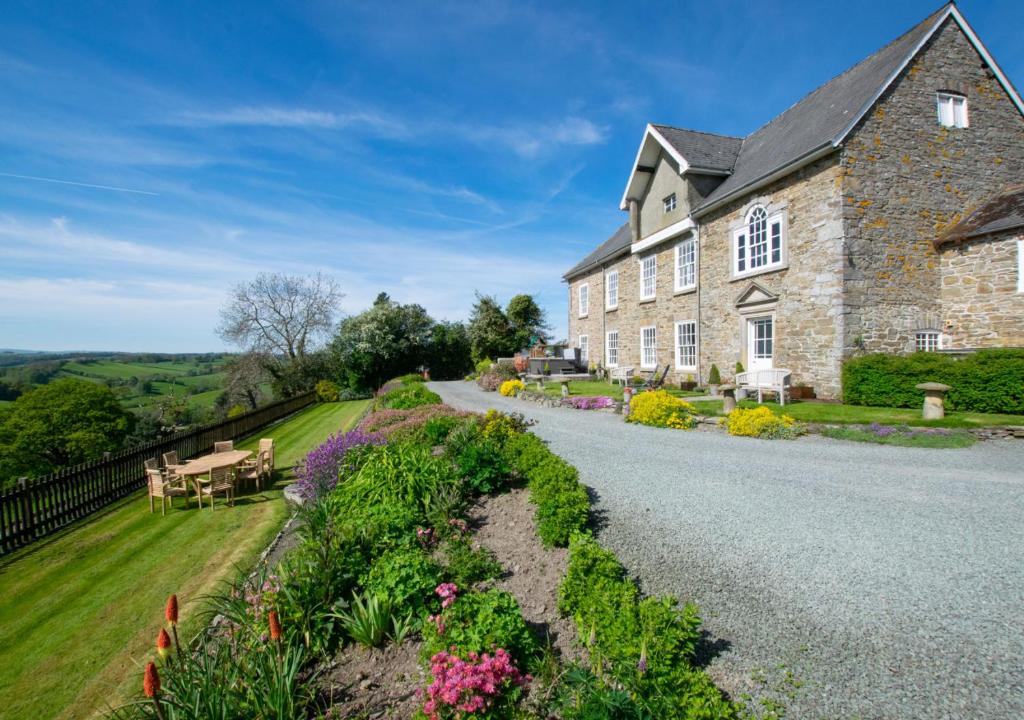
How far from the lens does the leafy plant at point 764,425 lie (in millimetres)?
9117

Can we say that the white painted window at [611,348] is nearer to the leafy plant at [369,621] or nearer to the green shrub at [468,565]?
the green shrub at [468,565]

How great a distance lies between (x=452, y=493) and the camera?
546 centimetres

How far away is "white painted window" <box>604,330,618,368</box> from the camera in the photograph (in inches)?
903

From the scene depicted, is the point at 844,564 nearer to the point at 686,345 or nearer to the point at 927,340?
the point at 927,340

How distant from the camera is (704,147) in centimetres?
1822

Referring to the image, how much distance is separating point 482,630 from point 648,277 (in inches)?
763

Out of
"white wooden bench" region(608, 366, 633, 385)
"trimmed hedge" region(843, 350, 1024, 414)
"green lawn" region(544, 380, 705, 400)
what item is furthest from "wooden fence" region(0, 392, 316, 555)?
"trimmed hedge" region(843, 350, 1024, 414)

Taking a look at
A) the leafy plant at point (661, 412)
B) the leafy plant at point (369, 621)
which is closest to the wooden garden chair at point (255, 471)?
the leafy plant at point (369, 621)

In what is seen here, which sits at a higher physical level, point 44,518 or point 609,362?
point 609,362

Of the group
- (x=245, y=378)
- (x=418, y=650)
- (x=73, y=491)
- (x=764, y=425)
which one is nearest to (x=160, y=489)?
(x=73, y=491)

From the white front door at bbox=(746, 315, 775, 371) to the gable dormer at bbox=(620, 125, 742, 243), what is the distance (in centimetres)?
533

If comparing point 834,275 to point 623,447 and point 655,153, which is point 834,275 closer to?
point 623,447

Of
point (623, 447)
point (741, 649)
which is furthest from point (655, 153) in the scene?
point (741, 649)

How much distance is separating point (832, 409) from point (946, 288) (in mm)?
5679
